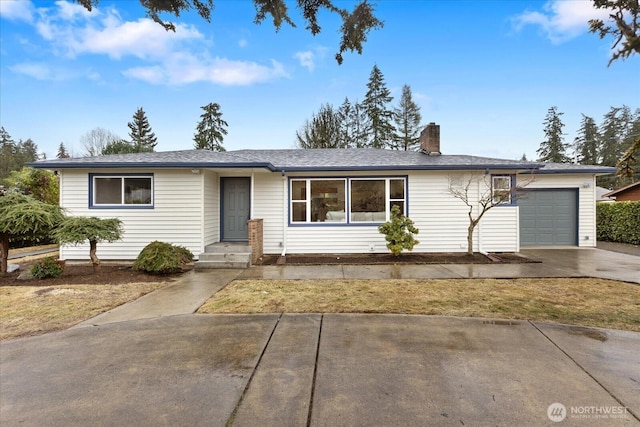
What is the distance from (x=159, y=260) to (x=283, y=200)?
4042 millimetres

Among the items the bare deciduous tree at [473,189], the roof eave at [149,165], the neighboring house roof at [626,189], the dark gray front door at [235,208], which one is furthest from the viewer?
the neighboring house roof at [626,189]

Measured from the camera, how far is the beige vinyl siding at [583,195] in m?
11.2

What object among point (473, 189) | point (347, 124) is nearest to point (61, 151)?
point (347, 124)

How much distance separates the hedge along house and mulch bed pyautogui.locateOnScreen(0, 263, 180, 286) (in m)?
1.64

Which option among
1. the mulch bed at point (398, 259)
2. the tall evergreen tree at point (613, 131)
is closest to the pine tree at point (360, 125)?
the mulch bed at point (398, 259)

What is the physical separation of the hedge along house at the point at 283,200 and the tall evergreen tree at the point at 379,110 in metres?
18.8

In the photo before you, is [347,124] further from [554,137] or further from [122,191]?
[554,137]

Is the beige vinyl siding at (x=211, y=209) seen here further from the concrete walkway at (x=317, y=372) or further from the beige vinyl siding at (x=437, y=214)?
the beige vinyl siding at (x=437, y=214)

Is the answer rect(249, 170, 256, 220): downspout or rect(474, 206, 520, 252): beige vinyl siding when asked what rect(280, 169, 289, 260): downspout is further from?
rect(474, 206, 520, 252): beige vinyl siding

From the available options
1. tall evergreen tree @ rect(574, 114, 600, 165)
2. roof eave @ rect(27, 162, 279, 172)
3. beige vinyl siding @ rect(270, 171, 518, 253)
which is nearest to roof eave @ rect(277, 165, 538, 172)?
beige vinyl siding @ rect(270, 171, 518, 253)

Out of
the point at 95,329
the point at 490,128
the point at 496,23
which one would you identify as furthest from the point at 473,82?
the point at 95,329

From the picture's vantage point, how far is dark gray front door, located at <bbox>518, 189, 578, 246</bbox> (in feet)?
37.4

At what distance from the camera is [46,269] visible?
659cm

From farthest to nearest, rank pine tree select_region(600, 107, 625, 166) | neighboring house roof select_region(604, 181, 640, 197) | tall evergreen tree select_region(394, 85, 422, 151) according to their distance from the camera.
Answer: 1. pine tree select_region(600, 107, 625, 166)
2. tall evergreen tree select_region(394, 85, 422, 151)
3. neighboring house roof select_region(604, 181, 640, 197)
